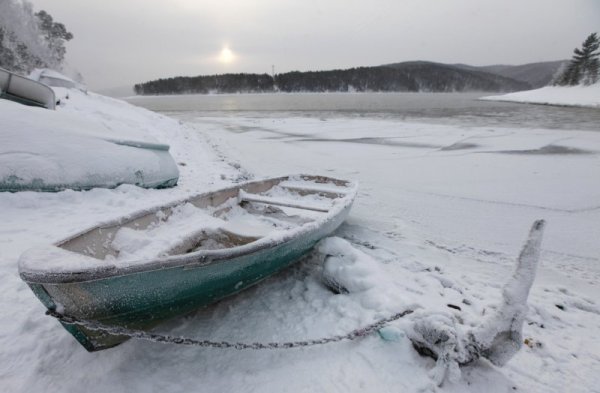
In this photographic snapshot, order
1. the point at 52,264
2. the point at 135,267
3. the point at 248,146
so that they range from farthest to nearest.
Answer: the point at 248,146 → the point at 135,267 → the point at 52,264

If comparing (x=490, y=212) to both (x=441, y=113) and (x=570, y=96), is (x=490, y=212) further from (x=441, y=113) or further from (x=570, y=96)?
(x=570, y=96)

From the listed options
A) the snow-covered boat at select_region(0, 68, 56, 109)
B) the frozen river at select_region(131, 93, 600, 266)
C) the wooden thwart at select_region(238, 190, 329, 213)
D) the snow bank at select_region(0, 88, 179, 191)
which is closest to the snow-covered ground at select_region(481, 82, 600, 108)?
the frozen river at select_region(131, 93, 600, 266)

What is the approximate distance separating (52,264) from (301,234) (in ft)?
7.04

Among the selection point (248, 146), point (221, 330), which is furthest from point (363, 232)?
point (248, 146)

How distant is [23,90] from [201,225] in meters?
9.42

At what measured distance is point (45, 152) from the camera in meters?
5.16

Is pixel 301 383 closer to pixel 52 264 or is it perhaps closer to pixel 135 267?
pixel 135 267

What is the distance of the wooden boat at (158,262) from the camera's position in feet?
6.81

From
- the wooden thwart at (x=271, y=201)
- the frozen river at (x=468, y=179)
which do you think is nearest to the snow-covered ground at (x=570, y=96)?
the frozen river at (x=468, y=179)

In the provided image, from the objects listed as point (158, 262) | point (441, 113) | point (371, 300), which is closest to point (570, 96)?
point (441, 113)

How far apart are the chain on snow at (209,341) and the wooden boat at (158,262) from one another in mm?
60

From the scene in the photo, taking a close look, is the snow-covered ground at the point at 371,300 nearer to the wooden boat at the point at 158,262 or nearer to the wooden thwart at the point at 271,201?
the wooden boat at the point at 158,262

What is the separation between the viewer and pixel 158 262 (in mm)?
2281

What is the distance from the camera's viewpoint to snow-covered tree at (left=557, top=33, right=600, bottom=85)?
6069 centimetres
